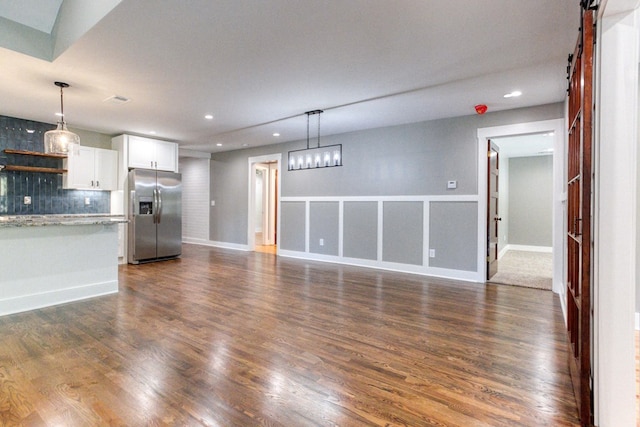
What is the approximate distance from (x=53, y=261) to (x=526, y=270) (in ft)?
22.9

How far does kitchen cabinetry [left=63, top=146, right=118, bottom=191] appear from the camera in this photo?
18.4 feet

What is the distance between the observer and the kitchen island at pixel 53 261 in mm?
3338

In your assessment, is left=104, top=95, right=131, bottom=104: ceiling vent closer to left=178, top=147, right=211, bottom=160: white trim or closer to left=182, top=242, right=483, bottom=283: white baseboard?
left=178, top=147, right=211, bottom=160: white trim

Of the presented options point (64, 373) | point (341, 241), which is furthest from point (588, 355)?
point (341, 241)

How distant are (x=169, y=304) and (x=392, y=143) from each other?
4.16 meters

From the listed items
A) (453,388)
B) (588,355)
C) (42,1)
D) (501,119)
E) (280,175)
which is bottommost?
(453,388)

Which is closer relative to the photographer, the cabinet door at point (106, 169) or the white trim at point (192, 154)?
the cabinet door at point (106, 169)

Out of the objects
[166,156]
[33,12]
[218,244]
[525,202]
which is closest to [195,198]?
[218,244]

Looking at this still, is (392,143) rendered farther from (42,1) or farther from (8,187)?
(8,187)

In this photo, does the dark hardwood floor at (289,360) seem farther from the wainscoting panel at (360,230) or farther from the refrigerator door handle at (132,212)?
the refrigerator door handle at (132,212)

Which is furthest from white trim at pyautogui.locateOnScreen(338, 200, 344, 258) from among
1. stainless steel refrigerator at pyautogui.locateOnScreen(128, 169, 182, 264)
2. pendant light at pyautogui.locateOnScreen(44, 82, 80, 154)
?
pendant light at pyautogui.locateOnScreen(44, 82, 80, 154)

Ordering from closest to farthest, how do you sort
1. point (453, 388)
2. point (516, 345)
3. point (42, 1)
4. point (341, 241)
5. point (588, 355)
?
1. point (588, 355)
2. point (453, 388)
3. point (516, 345)
4. point (42, 1)
5. point (341, 241)

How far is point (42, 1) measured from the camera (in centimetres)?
304

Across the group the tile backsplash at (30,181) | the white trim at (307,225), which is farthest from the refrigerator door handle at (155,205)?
the white trim at (307,225)
